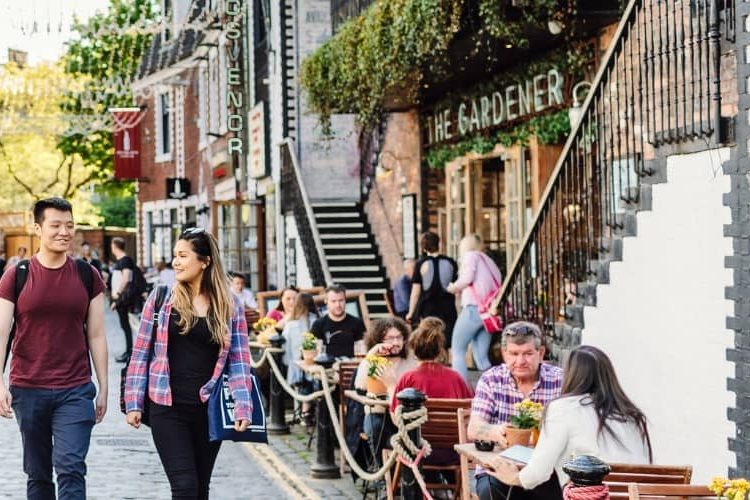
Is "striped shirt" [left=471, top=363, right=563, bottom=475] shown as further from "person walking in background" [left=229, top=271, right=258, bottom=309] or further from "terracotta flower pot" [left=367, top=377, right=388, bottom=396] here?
"person walking in background" [left=229, top=271, right=258, bottom=309]

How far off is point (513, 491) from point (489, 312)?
22.1ft

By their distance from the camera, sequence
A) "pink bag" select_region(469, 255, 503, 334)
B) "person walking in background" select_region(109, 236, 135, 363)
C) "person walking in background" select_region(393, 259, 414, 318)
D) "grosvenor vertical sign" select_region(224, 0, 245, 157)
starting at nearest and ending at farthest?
"pink bag" select_region(469, 255, 503, 334) → "person walking in background" select_region(393, 259, 414, 318) → "person walking in background" select_region(109, 236, 135, 363) → "grosvenor vertical sign" select_region(224, 0, 245, 157)

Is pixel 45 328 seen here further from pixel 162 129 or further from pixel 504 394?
pixel 162 129

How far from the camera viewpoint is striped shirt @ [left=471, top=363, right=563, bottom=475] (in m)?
7.42

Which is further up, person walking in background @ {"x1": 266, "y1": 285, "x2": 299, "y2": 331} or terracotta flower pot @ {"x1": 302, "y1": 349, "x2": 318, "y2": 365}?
person walking in background @ {"x1": 266, "y1": 285, "x2": 299, "y2": 331}

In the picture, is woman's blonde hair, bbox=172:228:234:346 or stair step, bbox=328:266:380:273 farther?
stair step, bbox=328:266:380:273

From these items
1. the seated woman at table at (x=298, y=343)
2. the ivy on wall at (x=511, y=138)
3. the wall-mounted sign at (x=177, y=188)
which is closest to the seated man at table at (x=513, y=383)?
the seated woman at table at (x=298, y=343)

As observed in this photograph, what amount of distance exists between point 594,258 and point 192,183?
→ 29.2 meters

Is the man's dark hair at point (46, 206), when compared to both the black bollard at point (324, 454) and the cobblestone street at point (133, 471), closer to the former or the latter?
the cobblestone street at point (133, 471)

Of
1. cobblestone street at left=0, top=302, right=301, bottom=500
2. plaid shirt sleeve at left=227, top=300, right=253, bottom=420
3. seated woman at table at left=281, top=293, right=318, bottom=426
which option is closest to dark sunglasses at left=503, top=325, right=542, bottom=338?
plaid shirt sleeve at left=227, top=300, right=253, bottom=420

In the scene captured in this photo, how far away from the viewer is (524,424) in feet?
22.6

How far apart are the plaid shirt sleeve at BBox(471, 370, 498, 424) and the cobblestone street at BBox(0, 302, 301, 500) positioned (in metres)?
2.91

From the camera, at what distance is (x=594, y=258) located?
11.7 metres

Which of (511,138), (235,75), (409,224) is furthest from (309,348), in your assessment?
(235,75)
